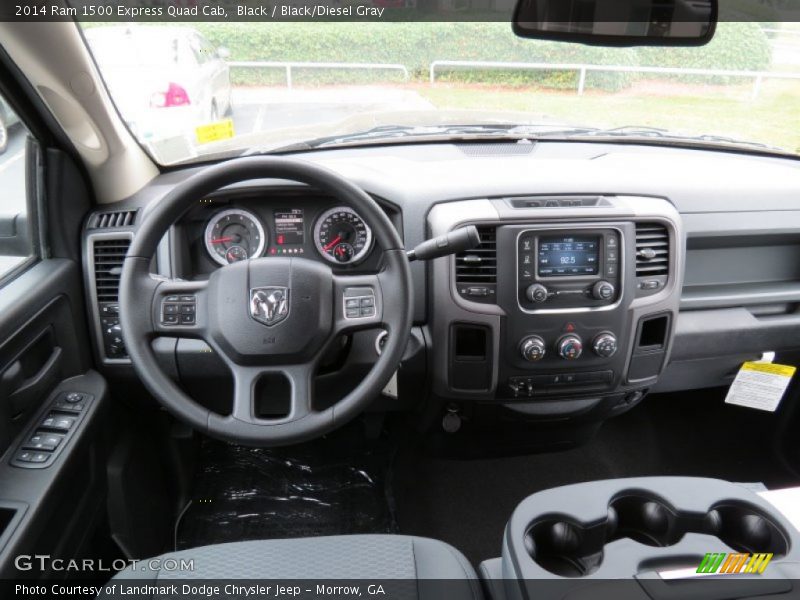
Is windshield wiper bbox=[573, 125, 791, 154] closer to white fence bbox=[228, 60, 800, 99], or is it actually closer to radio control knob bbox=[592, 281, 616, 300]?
white fence bbox=[228, 60, 800, 99]

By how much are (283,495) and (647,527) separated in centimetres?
142

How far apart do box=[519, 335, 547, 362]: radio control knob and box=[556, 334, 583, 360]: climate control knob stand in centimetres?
5

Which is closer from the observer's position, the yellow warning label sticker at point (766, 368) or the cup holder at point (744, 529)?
the cup holder at point (744, 529)

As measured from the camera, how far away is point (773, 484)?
271 centimetres

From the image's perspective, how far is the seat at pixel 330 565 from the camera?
4.23 ft

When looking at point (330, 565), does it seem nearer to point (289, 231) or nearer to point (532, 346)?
→ point (532, 346)

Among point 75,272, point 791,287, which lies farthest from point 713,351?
point 75,272

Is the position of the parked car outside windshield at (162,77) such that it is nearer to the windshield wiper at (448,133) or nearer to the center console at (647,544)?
the windshield wiper at (448,133)

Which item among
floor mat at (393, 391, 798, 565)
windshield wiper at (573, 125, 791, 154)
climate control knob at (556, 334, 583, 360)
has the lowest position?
floor mat at (393, 391, 798, 565)

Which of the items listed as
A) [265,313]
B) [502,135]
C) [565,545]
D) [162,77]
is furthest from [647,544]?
[162,77]

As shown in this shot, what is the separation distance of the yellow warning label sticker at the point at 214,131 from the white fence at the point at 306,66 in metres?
0.19

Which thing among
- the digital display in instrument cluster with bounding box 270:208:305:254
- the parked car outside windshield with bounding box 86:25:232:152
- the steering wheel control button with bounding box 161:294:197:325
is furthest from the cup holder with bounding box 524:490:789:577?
the parked car outside windshield with bounding box 86:25:232:152

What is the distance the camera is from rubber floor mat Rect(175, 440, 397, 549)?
228 centimetres

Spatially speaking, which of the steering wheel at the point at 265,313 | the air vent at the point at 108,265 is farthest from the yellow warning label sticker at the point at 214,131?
the steering wheel at the point at 265,313
